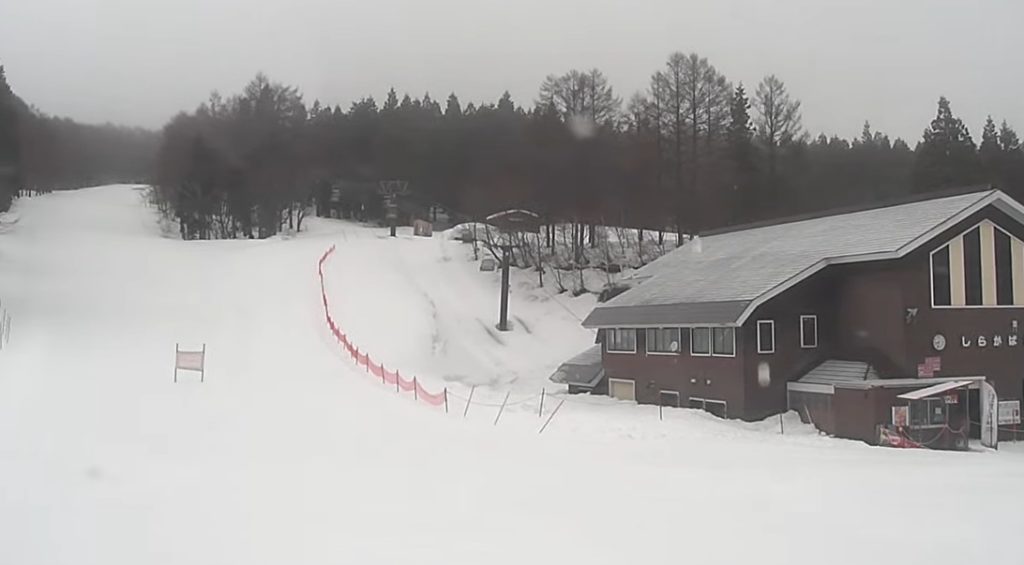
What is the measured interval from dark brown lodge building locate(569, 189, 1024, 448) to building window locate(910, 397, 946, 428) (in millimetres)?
25

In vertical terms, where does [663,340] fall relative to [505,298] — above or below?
below

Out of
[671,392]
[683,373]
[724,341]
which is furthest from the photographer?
[671,392]

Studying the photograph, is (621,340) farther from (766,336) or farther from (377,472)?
(377,472)

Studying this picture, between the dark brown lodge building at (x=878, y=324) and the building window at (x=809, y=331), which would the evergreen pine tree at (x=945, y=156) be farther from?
the building window at (x=809, y=331)

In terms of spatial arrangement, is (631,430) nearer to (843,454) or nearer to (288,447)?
(843,454)

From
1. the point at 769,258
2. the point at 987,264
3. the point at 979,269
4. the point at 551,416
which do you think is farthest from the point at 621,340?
the point at 987,264

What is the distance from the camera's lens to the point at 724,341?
24.9m

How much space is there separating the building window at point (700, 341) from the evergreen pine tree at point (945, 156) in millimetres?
22070

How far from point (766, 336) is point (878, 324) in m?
2.98

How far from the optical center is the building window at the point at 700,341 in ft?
84.1

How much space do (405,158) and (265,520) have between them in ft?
167

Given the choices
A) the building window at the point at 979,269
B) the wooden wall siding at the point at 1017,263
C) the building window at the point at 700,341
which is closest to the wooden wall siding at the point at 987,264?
the building window at the point at 979,269

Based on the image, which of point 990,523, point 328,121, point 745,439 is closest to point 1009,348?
point 745,439

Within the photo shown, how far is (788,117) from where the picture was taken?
165 feet
